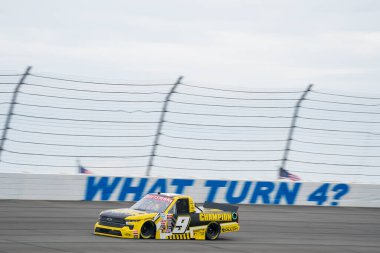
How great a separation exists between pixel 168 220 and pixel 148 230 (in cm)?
46

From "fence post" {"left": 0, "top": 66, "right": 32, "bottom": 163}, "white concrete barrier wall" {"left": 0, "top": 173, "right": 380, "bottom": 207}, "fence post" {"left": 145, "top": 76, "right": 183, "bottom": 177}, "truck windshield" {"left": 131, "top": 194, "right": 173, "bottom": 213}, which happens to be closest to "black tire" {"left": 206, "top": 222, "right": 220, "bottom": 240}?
"truck windshield" {"left": 131, "top": 194, "right": 173, "bottom": 213}

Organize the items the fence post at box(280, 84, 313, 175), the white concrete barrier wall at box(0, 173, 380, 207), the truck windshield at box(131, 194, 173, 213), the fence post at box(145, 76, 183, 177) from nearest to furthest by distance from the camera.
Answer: the truck windshield at box(131, 194, 173, 213)
the white concrete barrier wall at box(0, 173, 380, 207)
the fence post at box(145, 76, 183, 177)
the fence post at box(280, 84, 313, 175)

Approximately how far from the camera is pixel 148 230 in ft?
43.6

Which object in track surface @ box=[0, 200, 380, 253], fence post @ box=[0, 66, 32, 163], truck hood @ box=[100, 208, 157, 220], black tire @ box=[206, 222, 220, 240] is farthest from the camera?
fence post @ box=[0, 66, 32, 163]

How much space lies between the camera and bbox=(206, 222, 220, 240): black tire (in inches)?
564

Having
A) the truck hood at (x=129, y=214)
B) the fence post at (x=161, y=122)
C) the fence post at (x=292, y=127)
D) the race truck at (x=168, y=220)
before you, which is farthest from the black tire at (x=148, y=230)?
the fence post at (x=292, y=127)

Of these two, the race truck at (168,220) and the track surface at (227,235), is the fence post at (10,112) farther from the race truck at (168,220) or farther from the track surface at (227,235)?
the race truck at (168,220)

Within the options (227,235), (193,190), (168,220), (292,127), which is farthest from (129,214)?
(292,127)

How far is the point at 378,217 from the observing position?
20.2 m

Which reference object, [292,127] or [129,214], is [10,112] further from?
[292,127]

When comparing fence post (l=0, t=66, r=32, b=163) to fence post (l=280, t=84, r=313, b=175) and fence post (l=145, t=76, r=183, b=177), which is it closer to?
fence post (l=145, t=76, r=183, b=177)

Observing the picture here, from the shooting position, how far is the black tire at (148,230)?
13180mm

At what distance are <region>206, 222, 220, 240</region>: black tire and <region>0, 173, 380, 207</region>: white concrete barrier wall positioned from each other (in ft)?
17.1

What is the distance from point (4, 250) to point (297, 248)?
5.46 metres
